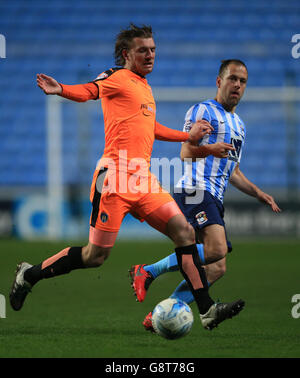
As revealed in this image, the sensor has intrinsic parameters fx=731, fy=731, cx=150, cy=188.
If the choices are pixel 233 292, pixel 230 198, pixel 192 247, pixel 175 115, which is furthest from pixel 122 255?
pixel 192 247

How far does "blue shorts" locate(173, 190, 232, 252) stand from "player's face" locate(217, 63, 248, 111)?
751 millimetres

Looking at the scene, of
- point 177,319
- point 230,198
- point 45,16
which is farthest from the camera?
point 45,16

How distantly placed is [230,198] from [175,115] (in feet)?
8.75

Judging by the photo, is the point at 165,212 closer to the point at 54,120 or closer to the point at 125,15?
the point at 54,120

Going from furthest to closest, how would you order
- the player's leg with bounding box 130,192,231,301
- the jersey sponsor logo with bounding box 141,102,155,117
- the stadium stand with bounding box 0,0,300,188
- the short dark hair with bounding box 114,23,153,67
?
the stadium stand with bounding box 0,0,300,188 → the player's leg with bounding box 130,192,231,301 → the short dark hair with bounding box 114,23,153,67 → the jersey sponsor logo with bounding box 141,102,155,117

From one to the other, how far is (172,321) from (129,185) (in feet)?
3.06

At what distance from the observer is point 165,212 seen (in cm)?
480

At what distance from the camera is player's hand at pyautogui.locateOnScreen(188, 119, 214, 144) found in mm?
5188

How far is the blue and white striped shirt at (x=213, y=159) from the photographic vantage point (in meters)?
5.60

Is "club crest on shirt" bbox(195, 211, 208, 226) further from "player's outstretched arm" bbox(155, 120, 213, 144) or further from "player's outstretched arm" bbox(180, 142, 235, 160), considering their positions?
"player's outstretched arm" bbox(155, 120, 213, 144)

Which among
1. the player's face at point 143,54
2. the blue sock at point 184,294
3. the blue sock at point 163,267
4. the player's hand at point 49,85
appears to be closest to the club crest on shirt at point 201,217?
the blue sock at point 163,267

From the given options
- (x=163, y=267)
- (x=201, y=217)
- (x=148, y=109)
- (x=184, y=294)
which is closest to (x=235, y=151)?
(x=201, y=217)

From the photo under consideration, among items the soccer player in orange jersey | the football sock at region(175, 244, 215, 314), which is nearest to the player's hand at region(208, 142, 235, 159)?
the soccer player in orange jersey

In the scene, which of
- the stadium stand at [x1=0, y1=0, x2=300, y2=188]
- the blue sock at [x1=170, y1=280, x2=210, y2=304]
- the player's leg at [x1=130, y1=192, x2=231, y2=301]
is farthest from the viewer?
the stadium stand at [x1=0, y1=0, x2=300, y2=188]
